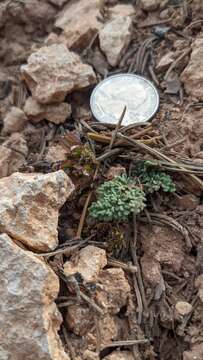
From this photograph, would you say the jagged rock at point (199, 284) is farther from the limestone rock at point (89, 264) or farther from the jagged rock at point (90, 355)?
the jagged rock at point (90, 355)

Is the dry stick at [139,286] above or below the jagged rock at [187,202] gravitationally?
below

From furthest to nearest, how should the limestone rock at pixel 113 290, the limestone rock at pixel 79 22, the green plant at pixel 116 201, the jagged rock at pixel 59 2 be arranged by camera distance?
the jagged rock at pixel 59 2
the limestone rock at pixel 79 22
the green plant at pixel 116 201
the limestone rock at pixel 113 290

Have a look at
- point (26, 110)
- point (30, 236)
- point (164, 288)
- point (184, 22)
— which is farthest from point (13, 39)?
point (164, 288)

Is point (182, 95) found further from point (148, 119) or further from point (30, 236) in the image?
point (30, 236)

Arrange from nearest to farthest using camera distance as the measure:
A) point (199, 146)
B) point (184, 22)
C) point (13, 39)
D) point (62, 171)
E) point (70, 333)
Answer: point (70, 333), point (62, 171), point (199, 146), point (184, 22), point (13, 39)

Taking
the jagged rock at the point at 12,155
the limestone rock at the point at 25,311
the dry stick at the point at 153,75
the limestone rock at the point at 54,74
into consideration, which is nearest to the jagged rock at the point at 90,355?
the limestone rock at the point at 25,311

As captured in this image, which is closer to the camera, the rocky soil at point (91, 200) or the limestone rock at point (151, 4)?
the rocky soil at point (91, 200)

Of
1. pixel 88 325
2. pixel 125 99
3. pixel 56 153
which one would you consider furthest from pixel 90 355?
pixel 125 99
